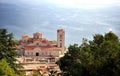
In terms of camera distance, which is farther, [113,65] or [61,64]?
[61,64]

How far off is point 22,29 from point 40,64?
3594 centimetres

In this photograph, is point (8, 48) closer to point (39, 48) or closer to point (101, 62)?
point (101, 62)

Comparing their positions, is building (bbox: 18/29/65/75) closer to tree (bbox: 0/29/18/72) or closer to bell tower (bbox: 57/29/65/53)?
bell tower (bbox: 57/29/65/53)

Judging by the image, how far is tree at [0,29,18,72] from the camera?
54.5ft

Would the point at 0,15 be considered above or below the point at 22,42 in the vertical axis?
above

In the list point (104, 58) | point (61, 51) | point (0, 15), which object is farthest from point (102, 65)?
point (0, 15)

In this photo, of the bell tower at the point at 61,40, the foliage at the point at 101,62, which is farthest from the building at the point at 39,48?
the foliage at the point at 101,62

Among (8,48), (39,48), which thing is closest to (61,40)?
(39,48)

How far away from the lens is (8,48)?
16.9 metres

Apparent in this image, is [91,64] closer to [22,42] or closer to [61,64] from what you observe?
[61,64]

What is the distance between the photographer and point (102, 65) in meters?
13.8

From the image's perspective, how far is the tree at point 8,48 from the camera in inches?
654

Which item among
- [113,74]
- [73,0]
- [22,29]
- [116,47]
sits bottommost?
[113,74]

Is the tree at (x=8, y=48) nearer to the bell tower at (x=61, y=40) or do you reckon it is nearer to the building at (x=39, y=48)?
the building at (x=39, y=48)
